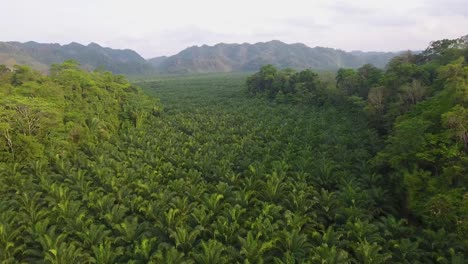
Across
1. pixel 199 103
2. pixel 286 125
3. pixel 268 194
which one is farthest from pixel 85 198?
pixel 199 103

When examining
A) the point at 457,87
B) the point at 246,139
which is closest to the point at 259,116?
the point at 246,139

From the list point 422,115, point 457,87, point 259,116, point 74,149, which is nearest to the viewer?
point 457,87

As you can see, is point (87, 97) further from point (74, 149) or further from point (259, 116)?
point (259, 116)

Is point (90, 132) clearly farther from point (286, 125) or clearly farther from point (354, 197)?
point (354, 197)

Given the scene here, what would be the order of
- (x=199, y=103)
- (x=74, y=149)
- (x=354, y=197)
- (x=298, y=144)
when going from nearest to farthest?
(x=354, y=197)
(x=74, y=149)
(x=298, y=144)
(x=199, y=103)

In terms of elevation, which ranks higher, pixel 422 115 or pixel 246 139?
pixel 422 115

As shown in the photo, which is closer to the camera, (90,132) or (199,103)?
(90,132)
